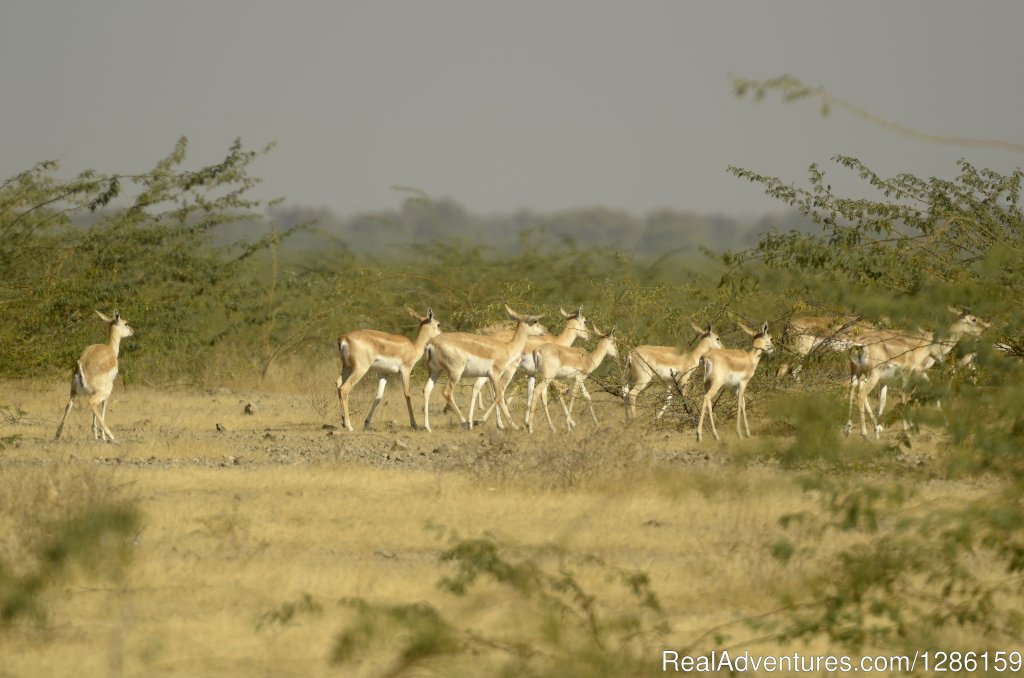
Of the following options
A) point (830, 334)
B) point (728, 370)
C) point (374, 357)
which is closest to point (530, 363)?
point (374, 357)

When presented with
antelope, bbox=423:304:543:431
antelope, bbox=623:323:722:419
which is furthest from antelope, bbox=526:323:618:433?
antelope, bbox=623:323:722:419

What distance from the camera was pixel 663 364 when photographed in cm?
1570

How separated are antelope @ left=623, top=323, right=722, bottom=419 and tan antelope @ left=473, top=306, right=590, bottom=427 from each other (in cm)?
139

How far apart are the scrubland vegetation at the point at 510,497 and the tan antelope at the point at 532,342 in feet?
1.47

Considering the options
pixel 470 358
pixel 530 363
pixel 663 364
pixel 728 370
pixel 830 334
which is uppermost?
pixel 830 334

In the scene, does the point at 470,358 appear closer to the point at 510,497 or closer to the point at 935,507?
the point at 510,497

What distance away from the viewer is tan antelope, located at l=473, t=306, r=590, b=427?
17.4 m

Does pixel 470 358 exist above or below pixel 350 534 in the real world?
below

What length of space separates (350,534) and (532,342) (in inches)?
346

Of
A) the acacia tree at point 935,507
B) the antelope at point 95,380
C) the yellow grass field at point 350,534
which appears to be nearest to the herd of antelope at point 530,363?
the antelope at point 95,380

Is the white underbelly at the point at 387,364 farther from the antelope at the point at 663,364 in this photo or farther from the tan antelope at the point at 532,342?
the antelope at the point at 663,364

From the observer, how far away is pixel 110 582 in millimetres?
7344

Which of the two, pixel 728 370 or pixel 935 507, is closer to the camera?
pixel 935 507

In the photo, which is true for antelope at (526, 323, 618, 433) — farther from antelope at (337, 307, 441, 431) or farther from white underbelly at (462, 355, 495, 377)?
antelope at (337, 307, 441, 431)
